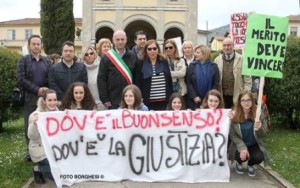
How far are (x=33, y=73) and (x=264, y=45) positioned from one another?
3651 mm

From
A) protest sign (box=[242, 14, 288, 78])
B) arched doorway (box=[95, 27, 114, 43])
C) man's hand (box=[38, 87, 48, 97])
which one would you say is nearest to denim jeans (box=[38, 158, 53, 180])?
man's hand (box=[38, 87, 48, 97])

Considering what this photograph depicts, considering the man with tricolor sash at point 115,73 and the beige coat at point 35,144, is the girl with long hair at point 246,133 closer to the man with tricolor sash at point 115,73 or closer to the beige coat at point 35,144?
the man with tricolor sash at point 115,73

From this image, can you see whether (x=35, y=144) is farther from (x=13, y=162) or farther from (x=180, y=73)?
(x=180, y=73)

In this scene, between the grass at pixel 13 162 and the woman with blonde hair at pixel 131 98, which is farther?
the woman with blonde hair at pixel 131 98

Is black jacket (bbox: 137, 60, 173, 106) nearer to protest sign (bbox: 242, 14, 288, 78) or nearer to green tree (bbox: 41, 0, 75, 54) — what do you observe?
protest sign (bbox: 242, 14, 288, 78)

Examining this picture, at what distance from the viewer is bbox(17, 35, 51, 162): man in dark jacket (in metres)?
7.86

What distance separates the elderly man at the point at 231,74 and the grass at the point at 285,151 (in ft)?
4.57

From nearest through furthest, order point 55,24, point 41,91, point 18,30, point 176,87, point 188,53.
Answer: point 41,91, point 176,87, point 188,53, point 55,24, point 18,30

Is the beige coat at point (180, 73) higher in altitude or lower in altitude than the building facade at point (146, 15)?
lower

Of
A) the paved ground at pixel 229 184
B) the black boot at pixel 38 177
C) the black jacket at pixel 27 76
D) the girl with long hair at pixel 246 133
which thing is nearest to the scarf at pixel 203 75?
the girl with long hair at pixel 246 133

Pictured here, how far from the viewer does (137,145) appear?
23.2ft

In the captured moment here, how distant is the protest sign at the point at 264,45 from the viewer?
6977 millimetres

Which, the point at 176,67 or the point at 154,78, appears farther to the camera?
the point at 176,67

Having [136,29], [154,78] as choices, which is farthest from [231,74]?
[136,29]
